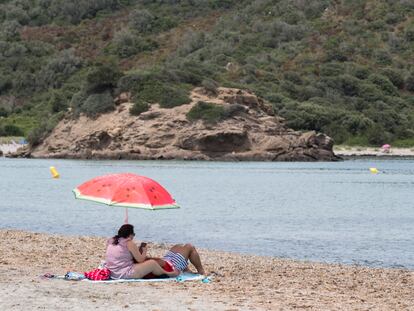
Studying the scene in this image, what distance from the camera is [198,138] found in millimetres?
90562

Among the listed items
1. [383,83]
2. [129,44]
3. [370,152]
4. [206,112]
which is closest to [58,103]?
[206,112]

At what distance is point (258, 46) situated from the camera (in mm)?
132250

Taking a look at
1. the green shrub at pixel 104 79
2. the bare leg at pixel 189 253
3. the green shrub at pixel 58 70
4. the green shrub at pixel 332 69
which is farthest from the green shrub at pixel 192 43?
the bare leg at pixel 189 253

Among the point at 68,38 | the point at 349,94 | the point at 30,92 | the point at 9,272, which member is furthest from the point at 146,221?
the point at 68,38

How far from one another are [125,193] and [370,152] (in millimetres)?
93856

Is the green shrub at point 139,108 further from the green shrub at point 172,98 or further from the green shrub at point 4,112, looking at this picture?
the green shrub at point 4,112

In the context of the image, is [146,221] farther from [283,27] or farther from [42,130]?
[283,27]

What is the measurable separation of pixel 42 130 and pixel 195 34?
145ft

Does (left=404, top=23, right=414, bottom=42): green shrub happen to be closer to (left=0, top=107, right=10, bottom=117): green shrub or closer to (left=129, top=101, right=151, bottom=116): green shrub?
(left=129, top=101, right=151, bottom=116): green shrub

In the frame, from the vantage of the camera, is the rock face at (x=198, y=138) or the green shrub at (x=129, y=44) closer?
the rock face at (x=198, y=138)

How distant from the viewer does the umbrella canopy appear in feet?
54.3

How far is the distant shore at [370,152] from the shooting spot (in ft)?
351

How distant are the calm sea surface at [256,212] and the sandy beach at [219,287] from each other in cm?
430

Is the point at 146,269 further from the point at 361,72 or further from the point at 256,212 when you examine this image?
the point at 361,72
